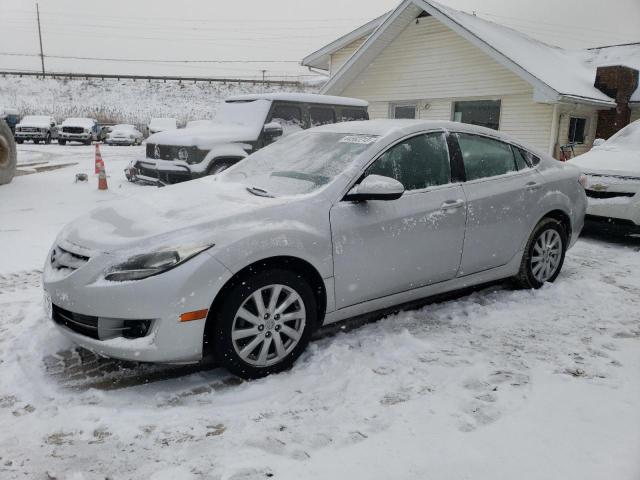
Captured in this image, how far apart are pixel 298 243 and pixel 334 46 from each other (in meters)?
17.6

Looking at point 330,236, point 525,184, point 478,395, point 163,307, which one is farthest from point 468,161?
point 163,307

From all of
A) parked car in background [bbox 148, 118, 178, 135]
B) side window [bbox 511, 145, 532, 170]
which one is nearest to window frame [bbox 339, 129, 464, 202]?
side window [bbox 511, 145, 532, 170]

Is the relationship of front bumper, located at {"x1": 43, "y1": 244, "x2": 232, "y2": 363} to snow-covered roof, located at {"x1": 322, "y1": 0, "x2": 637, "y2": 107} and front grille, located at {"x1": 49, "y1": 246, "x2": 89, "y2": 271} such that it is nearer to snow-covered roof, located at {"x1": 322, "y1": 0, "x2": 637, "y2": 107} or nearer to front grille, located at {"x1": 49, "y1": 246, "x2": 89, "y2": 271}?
front grille, located at {"x1": 49, "y1": 246, "x2": 89, "y2": 271}

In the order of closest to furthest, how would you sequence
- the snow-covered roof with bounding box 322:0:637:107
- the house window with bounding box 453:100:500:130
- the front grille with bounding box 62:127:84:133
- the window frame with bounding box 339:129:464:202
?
the window frame with bounding box 339:129:464:202 < the snow-covered roof with bounding box 322:0:637:107 < the house window with bounding box 453:100:500:130 < the front grille with bounding box 62:127:84:133

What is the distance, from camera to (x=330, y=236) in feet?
10.7

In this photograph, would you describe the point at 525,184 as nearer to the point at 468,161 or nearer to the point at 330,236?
the point at 468,161

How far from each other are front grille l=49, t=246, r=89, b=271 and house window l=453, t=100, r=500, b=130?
517 inches

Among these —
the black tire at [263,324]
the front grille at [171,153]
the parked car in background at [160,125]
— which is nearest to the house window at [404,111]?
the front grille at [171,153]

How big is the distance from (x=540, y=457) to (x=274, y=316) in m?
1.59

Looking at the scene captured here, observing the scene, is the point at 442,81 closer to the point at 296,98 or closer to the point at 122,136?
the point at 296,98

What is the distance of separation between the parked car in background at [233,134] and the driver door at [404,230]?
5541 millimetres

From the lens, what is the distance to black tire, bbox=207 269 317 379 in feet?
9.46

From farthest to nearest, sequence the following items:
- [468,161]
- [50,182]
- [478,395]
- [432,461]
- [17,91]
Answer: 1. [17,91]
2. [50,182]
3. [468,161]
4. [478,395]
5. [432,461]

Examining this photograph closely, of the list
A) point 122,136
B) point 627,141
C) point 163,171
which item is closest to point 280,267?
point 163,171
